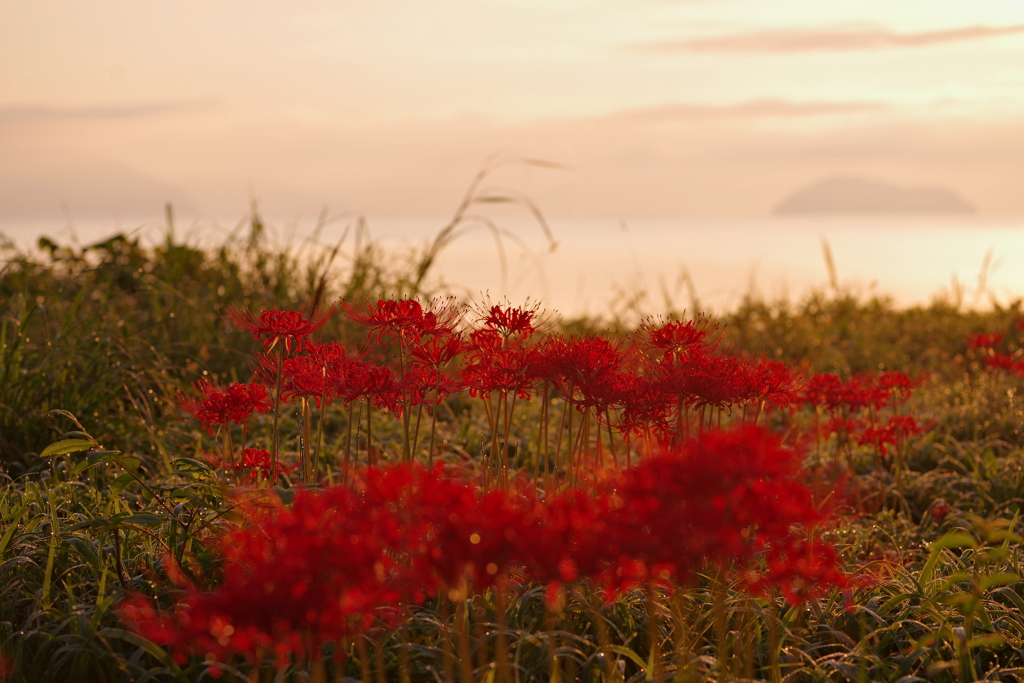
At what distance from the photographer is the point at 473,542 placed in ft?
5.56

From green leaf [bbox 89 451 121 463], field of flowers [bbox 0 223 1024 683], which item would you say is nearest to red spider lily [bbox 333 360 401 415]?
field of flowers [bbox 0 223 1024 683]

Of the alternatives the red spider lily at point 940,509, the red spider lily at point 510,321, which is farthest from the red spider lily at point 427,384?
the red spider lily at point 940,509

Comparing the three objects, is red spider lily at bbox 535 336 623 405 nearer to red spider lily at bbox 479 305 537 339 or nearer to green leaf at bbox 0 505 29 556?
red spider lily at bbox 479 305 537 339

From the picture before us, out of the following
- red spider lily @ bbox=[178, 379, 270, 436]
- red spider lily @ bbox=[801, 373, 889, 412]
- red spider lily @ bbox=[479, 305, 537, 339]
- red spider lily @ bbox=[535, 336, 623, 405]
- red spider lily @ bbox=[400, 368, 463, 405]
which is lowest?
red spider lily @ bbox=[801, 373, 889, 412]

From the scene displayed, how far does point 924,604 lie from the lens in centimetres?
285

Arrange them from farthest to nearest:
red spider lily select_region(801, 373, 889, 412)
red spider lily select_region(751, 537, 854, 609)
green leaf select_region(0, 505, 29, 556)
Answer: red spider lily select_region(801, 373, 889, 412) → green leaf select_region(0, 505, 29, 556) → red spider lily select_region(751, 537, 854, 609)

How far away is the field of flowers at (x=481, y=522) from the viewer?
67.2 inches

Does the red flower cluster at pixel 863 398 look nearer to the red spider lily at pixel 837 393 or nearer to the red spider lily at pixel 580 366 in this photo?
the red spider lily at pixel 837 393

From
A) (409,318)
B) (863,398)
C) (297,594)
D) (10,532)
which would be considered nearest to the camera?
(297,594)

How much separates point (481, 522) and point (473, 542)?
0.04 metres

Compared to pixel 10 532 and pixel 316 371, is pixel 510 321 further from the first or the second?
pixel 10 532

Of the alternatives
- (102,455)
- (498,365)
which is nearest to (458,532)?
(498,365)

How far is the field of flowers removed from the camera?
1.71 metres

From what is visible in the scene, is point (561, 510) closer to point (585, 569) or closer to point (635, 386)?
point (585, 569)
